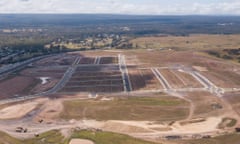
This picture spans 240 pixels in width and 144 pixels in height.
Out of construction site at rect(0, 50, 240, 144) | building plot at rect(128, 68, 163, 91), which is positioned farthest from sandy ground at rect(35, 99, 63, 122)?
building plot at rect(128, 68, 163, 91)

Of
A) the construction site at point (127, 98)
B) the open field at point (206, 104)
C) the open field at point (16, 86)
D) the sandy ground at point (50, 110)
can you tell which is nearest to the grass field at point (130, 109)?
the construction site at point (127, 98)

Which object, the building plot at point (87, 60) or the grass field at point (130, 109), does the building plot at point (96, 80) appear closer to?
the building plot at point (87, 60)

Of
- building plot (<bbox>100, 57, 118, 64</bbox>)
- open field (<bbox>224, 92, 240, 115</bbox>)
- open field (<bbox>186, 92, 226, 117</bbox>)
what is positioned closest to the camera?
open field (<bbox>186, 92, 226, 117</bbox>)

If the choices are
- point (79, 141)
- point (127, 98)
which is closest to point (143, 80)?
point (127, 98)

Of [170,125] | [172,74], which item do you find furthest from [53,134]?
[172,74]

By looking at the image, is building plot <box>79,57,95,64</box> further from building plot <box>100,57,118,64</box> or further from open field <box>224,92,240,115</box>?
open field <box>224,92,240,115</box>

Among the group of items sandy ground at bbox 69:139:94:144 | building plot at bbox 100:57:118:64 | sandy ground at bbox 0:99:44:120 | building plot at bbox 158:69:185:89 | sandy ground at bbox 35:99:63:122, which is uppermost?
sandy ground at bbox 69:139:94:144

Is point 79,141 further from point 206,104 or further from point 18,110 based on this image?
point 206,104
